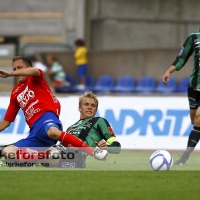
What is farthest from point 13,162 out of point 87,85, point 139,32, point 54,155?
point 139,32

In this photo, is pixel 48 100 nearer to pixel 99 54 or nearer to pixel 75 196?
pixel 75 196

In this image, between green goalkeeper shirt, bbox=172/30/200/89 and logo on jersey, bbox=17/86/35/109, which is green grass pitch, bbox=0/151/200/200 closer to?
logo on jersey, bbox=17/86/35/109

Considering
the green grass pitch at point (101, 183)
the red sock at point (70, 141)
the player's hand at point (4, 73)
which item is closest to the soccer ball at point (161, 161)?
the green grass pitch at point (101, 183)

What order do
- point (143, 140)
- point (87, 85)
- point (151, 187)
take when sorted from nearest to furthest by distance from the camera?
point (151, 187) → point (143, 140) → point (87, 85)

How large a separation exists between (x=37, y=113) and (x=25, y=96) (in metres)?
0.29

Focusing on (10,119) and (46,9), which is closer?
(10,119)

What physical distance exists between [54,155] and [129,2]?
1508 cm

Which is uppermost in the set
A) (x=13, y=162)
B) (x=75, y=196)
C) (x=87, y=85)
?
(x=75, y=196)

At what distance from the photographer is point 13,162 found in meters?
9.27

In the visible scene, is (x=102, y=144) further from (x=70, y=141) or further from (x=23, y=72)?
(x=23, y=72)

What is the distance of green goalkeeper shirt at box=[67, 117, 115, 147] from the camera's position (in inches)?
376

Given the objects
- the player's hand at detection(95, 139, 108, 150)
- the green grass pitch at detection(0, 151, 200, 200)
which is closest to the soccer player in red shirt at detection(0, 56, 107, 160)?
the player's hand at detection(95, 139, 108, 150)

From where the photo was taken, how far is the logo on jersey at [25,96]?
9.50m

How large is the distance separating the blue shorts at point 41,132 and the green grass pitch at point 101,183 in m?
0.59
